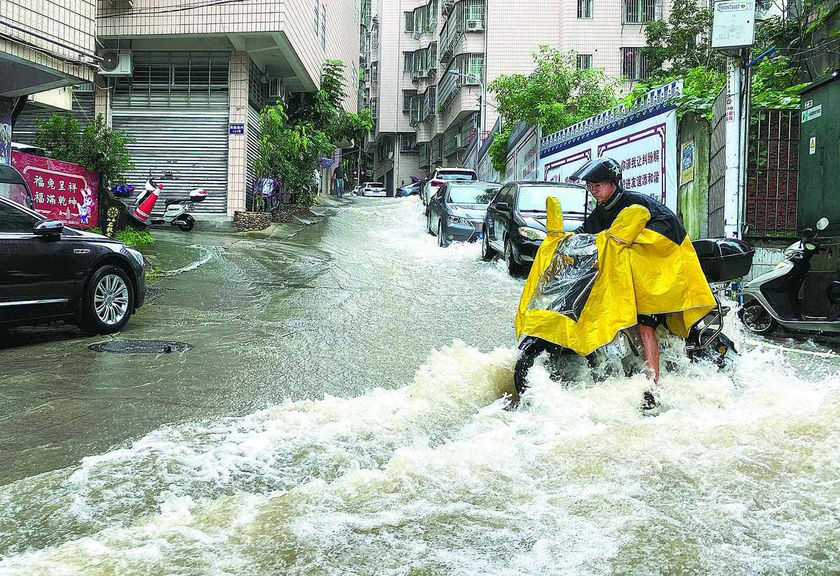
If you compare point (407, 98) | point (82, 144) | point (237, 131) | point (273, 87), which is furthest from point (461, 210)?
point (407, 98)

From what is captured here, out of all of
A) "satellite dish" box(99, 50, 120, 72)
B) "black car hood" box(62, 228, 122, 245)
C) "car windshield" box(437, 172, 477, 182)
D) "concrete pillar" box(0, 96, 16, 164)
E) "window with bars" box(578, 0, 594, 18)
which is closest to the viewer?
"black car hood" box(62, 228, 122, 245)

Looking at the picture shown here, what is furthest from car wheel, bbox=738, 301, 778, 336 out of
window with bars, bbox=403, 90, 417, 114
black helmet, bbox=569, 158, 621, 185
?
window with bars, bbox=403, 90, 417, 114

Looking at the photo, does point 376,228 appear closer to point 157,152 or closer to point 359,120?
point 157,152

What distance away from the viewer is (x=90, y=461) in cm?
405

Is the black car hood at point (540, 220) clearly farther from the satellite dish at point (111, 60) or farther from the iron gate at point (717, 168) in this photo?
the satellite dish at point (111, 60)

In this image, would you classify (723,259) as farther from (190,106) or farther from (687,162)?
(190,106)

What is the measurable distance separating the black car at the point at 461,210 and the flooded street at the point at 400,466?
9250 millimetres

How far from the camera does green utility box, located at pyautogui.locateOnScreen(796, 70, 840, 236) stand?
836 cm

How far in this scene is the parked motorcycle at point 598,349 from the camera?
469 cm

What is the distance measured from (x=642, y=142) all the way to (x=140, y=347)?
10.4 m

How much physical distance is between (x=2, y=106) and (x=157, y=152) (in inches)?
253

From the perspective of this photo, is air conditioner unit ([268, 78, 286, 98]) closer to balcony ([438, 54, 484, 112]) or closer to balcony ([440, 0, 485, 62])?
balcony ([438, 54, 484, 112])

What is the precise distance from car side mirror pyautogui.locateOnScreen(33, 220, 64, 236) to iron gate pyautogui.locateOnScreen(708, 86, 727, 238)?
26.9ft

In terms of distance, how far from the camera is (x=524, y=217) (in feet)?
40.2
